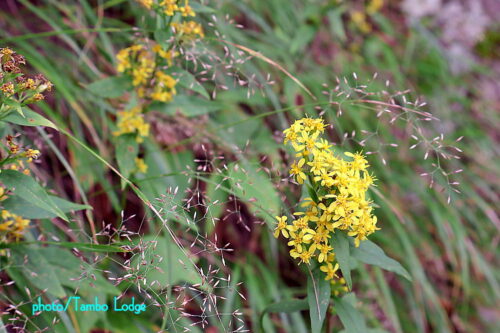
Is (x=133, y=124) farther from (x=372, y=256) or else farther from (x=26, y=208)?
(x=372, y=256)

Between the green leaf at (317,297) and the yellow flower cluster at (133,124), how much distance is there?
80cm

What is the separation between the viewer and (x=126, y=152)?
5.81 ft

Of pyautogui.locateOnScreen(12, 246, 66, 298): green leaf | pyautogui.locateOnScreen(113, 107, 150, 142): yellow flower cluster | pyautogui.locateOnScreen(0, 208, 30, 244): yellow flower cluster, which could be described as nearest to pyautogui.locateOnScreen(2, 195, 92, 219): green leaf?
pyautogui.locateOnScreen(0, 208, 30, 244): yellow flower cluster

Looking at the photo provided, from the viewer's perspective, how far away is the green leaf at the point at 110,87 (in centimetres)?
177

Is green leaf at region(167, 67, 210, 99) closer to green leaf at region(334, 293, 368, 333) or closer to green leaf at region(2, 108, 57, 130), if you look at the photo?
green leaf at region(2, 108, 57, 130)

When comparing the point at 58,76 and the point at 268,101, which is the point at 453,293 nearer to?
the point at 268,101

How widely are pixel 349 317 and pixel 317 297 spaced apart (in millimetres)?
182

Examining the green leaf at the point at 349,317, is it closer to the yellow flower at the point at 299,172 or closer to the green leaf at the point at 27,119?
the yellow flower at the point at 299,172

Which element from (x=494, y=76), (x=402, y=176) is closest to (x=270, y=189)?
(x=402, y=176)

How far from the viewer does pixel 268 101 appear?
2734mm

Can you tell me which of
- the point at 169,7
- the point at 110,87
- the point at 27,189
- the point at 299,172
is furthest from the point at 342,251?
the point at 110,87

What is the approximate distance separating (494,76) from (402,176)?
1609 mm

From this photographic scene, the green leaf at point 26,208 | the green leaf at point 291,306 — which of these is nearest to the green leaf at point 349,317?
the green leaf at point 291,306

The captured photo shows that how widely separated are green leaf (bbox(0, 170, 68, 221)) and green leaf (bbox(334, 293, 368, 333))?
0.76m
